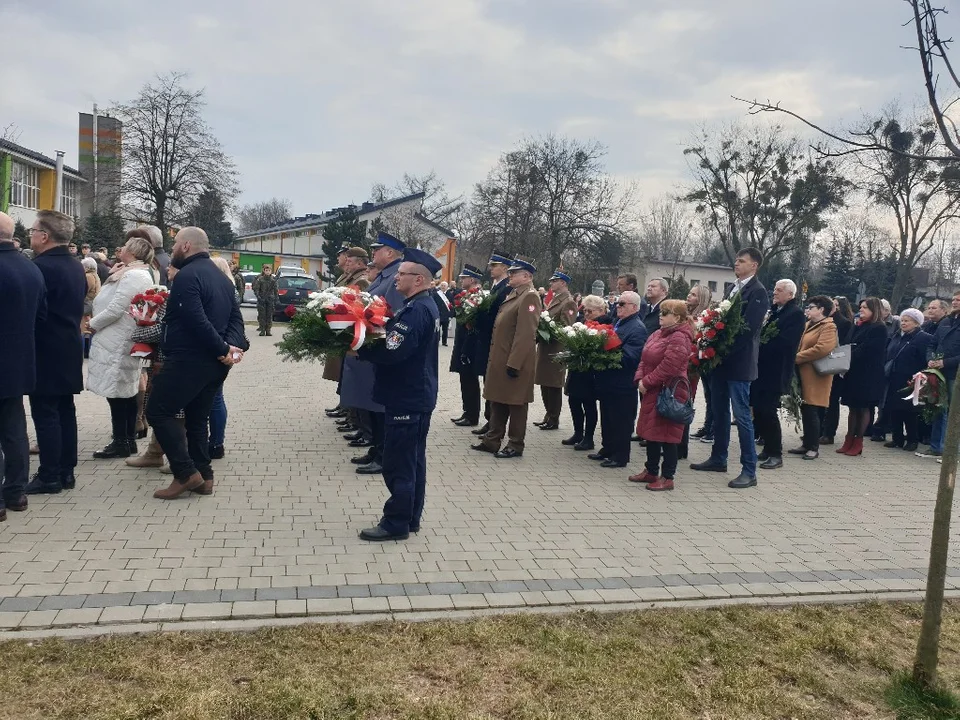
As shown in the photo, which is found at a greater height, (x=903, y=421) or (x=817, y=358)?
(x=817, y=358)

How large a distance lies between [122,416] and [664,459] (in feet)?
16.8

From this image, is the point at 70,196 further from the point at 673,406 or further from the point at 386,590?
the point at 386,590

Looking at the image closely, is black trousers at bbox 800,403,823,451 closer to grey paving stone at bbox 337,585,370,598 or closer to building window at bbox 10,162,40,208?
grey paving stone at bbox 337,585,370,598

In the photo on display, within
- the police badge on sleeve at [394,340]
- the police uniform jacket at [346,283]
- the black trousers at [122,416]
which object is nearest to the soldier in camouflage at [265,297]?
the police uniform jacket at [346,283]

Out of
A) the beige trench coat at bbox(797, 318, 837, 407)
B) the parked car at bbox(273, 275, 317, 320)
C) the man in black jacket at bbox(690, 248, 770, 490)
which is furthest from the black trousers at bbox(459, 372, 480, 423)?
the parked car at bbox(273, 275, 317, 320)

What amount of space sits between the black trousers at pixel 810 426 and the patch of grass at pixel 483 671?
5480 mm

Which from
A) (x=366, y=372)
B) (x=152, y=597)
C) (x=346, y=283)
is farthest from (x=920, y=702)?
(x=346, y=283)

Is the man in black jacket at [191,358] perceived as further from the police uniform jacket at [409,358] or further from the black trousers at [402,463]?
the black trousers at [402,463]

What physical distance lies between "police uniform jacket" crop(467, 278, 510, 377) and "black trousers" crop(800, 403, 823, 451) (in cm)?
396

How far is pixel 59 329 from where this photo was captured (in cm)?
611

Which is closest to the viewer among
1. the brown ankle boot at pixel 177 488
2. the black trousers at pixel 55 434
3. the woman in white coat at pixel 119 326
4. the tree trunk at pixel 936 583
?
the tree trunk at pixel 936 583

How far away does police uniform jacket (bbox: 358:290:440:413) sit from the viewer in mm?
5234

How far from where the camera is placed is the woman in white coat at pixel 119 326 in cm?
682

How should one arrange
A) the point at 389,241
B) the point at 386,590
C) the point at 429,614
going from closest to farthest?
1. the point at 429,614
2. the point at 386,590
3. the point at 389,241
